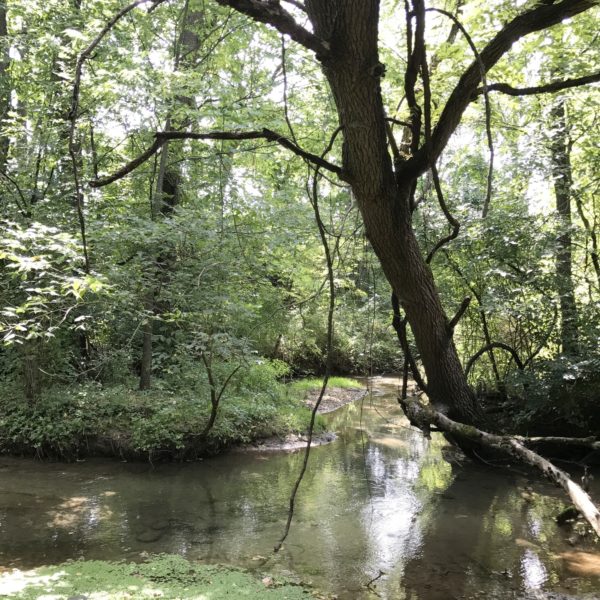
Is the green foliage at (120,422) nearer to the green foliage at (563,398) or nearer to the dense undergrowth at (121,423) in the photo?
the dense undergrowth at (121,423)

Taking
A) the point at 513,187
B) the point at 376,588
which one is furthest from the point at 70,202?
the point at 513,187

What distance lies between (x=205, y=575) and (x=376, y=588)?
1.31 meters

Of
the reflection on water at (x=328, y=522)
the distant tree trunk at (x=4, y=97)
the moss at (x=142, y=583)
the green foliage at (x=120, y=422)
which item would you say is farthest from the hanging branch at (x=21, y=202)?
the moss at (x=142, y=583)

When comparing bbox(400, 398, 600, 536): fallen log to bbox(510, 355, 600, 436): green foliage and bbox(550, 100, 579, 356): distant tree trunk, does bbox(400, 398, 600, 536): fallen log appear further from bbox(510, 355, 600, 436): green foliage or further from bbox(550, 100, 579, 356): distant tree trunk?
bbox(550, 100, 579, 356): distant tree trunk

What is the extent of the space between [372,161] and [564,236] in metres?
5.42

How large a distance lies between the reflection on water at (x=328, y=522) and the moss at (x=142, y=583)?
0.28 meters

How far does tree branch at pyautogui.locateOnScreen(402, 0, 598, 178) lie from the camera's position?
2836 millimetres

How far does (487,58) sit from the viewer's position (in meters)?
3.12

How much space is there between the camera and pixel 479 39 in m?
4.44

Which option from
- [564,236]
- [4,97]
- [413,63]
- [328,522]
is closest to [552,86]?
[413,63]

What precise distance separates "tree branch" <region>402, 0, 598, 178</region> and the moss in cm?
311

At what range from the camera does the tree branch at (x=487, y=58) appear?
9.30ft

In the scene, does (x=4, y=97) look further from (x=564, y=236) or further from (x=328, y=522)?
(x=564, y=236)

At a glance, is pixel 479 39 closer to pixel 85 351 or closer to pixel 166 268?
pixel 166 268
